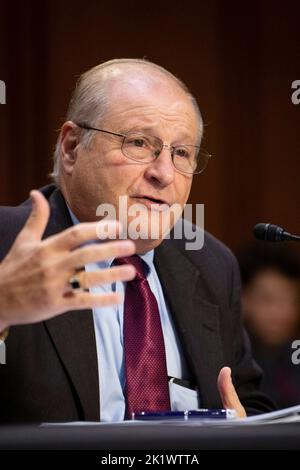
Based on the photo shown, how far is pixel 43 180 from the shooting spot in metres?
3.14

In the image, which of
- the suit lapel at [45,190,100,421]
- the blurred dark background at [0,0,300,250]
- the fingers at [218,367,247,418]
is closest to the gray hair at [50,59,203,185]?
the suit lapel at [45,190,100,421]

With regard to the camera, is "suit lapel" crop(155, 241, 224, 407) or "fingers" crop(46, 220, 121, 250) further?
"suit lapel" crop(155, 241, 224, 407)

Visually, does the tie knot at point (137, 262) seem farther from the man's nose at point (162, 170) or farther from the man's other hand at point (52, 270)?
the man's other hand at point (52, 270)

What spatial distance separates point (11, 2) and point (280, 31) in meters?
1.01

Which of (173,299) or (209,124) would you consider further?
(209,124)

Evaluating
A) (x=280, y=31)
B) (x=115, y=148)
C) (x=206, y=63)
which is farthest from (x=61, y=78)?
(x=115, y=148)

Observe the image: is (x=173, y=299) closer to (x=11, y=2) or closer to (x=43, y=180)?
(x=43, y=180)

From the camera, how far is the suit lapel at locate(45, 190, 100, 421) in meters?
1.69

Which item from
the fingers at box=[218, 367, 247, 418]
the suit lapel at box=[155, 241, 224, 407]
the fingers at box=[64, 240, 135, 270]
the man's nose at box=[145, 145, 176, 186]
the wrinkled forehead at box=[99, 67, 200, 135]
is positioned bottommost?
the fingers at box=[218, 367, 247, 418]

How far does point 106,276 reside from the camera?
1254mm

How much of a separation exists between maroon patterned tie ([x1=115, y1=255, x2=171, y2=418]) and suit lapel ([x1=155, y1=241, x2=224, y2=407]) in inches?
3.1

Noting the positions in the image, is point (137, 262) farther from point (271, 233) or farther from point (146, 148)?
point (271, 233)

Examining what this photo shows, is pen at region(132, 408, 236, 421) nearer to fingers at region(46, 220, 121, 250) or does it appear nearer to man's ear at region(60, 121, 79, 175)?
fingers at region(46, 220, 121, 250)

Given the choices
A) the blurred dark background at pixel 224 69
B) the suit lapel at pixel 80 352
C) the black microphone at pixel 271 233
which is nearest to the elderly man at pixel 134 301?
the suit lapel at pixel 80 352
